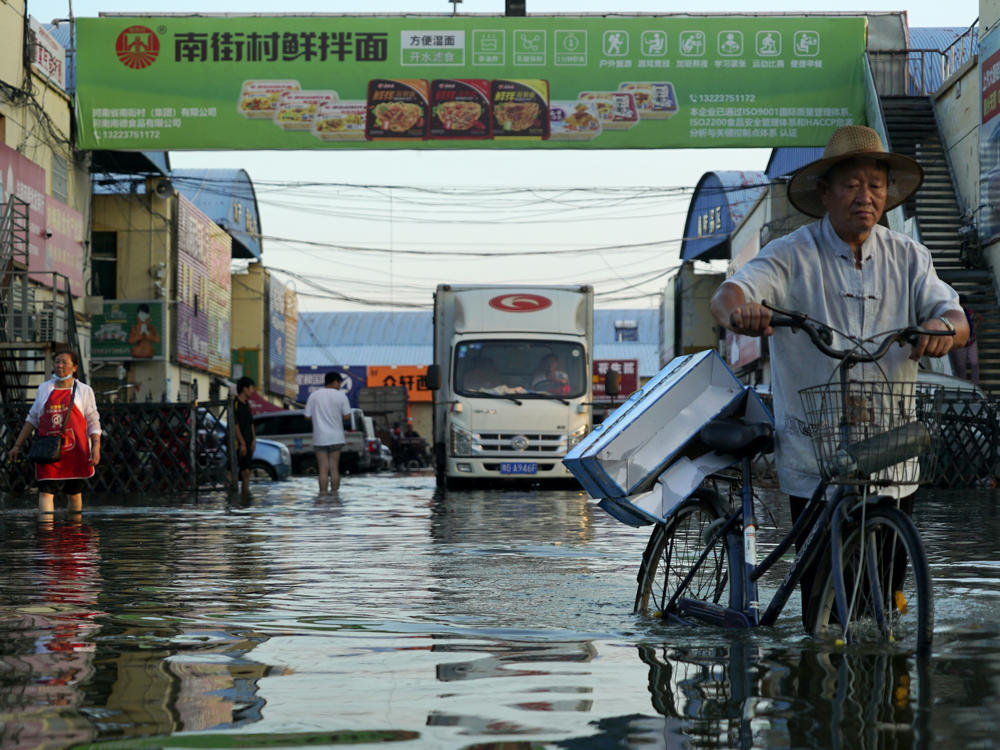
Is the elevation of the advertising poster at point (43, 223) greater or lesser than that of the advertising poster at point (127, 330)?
greater

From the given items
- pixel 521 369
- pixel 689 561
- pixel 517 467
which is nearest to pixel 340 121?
pixel 521 369

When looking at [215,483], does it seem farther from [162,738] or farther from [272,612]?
[162,738]

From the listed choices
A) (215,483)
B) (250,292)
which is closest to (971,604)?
(215,483)

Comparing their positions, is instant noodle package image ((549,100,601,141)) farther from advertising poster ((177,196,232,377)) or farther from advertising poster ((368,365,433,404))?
advertising poster ((368,365,433,404))

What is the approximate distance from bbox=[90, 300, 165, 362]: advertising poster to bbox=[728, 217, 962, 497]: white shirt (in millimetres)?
35575

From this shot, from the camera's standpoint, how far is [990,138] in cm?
2820

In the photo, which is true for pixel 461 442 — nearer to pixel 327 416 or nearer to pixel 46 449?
pixel 327 416

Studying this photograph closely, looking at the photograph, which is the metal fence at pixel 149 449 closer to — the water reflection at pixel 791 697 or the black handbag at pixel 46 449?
the black handbag at pixel 46 449

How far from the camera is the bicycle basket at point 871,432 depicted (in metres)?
4.64

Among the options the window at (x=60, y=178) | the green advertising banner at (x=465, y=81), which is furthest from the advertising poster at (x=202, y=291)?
the green advertising banner at (x=465, y=81)

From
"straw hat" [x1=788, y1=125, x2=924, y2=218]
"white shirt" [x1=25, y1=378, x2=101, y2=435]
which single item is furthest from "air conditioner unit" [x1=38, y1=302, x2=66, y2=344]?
"straw hat" [x1=788, y1=125, x2=924, y2=218]

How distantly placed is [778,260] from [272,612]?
2.72 meters

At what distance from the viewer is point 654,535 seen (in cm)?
604

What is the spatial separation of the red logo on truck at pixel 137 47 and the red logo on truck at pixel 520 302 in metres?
11.3
